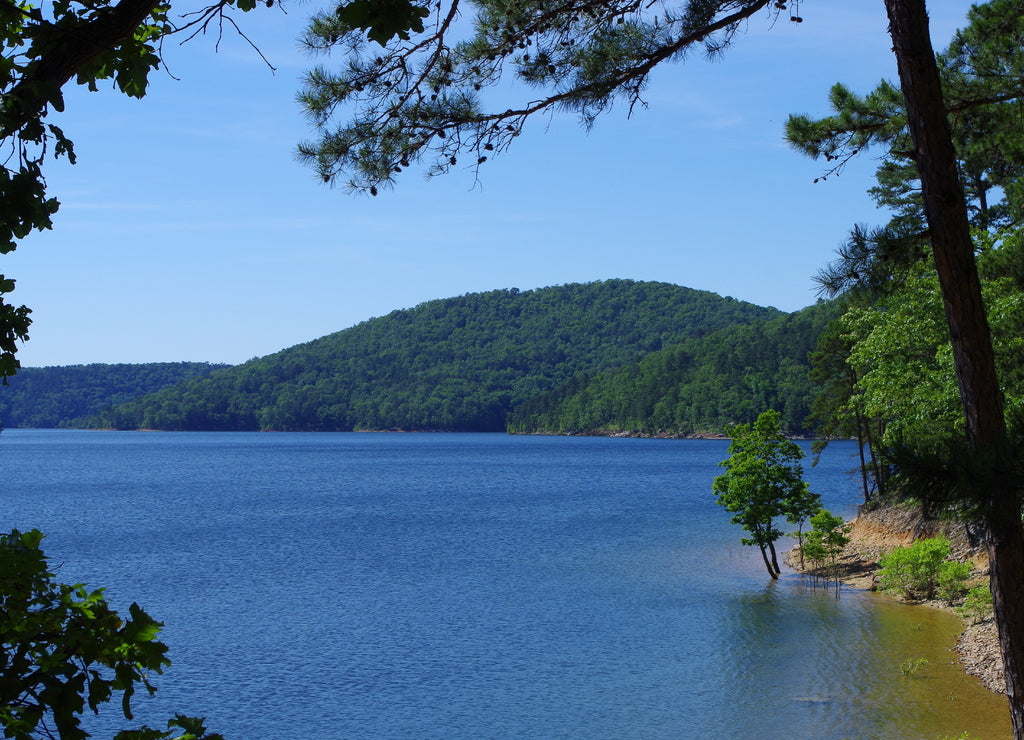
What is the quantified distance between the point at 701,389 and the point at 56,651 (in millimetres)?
153059

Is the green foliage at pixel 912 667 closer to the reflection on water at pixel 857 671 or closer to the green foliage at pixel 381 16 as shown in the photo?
the reflection on water at pixel 857 671

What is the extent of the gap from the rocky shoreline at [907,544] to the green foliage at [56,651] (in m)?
16.9

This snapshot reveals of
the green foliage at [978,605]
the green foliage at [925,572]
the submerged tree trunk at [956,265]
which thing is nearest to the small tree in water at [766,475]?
the green foliage at [925,572]

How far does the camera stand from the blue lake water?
16625mm

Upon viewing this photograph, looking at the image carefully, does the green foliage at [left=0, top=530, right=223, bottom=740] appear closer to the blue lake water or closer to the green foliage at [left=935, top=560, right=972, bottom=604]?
the blue lake water

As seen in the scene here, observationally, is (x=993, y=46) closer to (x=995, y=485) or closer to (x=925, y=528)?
(x=995, y=485)

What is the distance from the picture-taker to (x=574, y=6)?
7.90 meters

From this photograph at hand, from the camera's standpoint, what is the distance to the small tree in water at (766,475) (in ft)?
87.2

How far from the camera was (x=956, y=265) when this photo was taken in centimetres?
627

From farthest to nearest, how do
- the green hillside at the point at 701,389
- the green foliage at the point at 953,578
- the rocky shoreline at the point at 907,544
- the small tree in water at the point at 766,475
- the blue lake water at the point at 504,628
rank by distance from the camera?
the green hillside at the point at 701,389
the small tree in water at the point at 766,475
the green foliage at the point at 953,578
the rocky shoreline at the point at 907,544
the blue lake water at the point at 504,628

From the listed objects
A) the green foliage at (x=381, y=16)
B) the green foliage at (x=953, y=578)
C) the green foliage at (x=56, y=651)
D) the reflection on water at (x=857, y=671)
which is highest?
the green foliage at (x=381, y=16)

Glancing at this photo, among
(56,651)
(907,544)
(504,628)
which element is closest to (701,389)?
(907,544)

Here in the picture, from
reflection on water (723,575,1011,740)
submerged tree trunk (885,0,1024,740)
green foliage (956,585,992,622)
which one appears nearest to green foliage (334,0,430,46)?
submerged tree trunk (885,0,1024,740)

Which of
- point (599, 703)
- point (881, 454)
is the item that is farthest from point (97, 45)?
point (599, 703)
